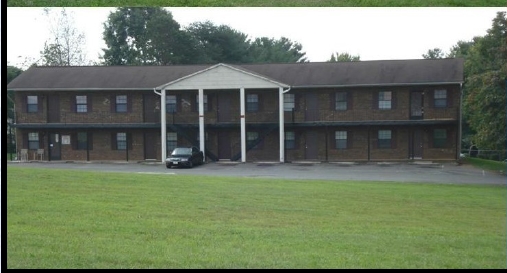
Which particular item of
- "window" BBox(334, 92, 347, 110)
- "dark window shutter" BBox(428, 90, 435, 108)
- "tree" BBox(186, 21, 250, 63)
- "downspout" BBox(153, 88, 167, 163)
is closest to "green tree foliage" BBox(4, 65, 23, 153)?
"downspout" BBox(153, 88, 167, 163)

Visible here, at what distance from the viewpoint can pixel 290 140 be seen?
21.6 feet

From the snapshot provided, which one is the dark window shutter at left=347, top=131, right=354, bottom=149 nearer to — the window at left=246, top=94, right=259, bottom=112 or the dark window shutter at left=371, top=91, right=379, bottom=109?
the dark window shutter at left=371, top=91, right=379, bottom=109

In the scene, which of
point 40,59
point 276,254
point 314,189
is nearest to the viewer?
point 40,59

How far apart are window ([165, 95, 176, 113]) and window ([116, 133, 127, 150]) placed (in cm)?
55

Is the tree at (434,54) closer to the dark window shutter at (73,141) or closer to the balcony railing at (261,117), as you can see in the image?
the balcony railing at (261,117)

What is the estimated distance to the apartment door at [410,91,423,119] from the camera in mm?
6348

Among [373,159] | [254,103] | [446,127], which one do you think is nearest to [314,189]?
[373,159]

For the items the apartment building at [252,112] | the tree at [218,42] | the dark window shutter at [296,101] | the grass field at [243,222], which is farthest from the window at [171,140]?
the dark window shutter at [296,101]

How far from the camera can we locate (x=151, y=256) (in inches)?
243

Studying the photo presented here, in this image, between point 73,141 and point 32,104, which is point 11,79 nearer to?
point 32,104

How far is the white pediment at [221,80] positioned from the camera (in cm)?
628

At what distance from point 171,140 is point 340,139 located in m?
1.89
